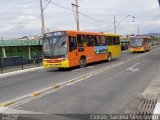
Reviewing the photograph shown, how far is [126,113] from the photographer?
8.73m

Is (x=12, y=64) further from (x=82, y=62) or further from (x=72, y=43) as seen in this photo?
(x=72, y=43)

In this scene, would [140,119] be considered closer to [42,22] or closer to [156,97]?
[156,97]

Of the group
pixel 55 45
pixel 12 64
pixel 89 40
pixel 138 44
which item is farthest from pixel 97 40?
pixel 138 44

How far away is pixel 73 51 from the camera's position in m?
24.3

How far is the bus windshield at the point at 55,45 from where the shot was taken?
23531mm

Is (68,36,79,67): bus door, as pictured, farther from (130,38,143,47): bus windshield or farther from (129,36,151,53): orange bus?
(130,38,143,47): bus windshield

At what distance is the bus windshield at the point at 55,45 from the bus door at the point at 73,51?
509 millimetres

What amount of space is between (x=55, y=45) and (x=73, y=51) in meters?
1.46

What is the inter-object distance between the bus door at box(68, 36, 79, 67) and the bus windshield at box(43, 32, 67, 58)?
0.51 meters

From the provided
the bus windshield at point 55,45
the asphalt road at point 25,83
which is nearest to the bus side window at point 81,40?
the bus windshield at point 55,45

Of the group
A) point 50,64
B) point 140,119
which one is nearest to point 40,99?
point 140,119

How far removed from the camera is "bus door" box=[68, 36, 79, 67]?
941 inches

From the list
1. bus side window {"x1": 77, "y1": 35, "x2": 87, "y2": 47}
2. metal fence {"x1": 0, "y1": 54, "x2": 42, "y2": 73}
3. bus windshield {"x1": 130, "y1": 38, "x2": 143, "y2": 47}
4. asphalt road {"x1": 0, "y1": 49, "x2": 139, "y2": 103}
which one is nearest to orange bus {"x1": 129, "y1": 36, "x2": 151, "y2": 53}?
bus windshield {"x1": 130, "y1": 38, "x2": 143, "y2": 47}

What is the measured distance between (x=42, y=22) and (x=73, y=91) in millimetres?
23950
